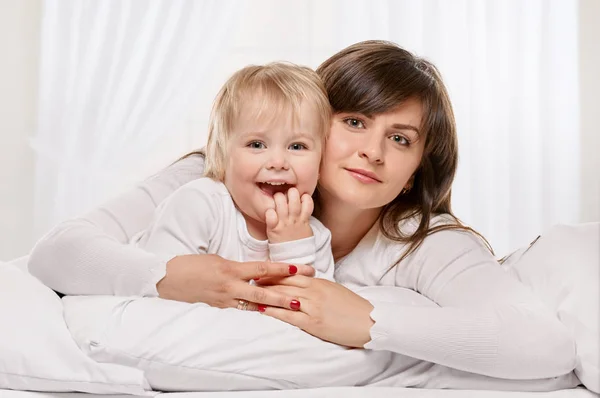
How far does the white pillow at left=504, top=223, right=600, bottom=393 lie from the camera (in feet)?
4.38

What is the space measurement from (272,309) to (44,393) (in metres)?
0.38

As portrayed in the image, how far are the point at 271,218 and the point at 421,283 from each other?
338mm

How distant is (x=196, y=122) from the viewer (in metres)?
4.13

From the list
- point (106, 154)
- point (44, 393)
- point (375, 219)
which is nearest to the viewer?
point (44, 393)

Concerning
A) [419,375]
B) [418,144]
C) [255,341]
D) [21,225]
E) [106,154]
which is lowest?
[21,225]

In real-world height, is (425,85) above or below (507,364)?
above

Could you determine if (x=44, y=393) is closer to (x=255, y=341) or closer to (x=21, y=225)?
(x=255, y=341)

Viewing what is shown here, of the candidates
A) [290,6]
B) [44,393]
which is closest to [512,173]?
[290,6]

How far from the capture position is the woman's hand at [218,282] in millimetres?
1347

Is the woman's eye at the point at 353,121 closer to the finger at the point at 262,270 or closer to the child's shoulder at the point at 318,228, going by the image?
the child's shoulder at the point at 318,228

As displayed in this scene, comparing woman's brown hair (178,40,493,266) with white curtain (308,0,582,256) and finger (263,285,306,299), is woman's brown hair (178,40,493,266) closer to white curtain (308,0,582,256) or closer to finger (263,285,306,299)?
finger (263,285,306,299)

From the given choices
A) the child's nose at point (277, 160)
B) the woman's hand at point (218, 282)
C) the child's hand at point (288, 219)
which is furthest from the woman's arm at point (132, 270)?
the child's nose at point (277, 160)

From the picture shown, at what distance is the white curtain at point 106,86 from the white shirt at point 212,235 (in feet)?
8.33

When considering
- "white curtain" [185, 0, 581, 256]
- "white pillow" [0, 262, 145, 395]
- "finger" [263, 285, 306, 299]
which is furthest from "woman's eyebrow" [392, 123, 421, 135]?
"white curtain" [185, 0, 581, 256]
